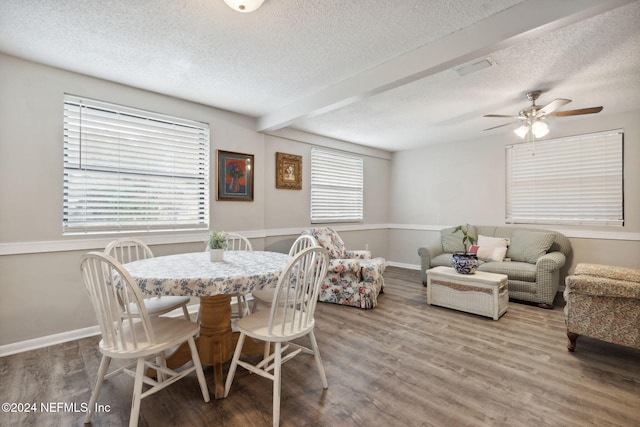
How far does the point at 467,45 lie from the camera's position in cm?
208

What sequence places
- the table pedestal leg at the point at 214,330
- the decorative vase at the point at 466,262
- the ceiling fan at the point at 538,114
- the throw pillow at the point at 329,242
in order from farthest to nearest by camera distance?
1. the throw pillow at the point at 329,242
2. the decorative vase at the point at 466,262
3. the ceiling fan at the point at 538,114
4. the table pedestal leg at the point at 214,330

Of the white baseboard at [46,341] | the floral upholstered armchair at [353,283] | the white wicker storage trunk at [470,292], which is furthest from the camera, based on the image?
the floral upholstered armchair at [353,283]

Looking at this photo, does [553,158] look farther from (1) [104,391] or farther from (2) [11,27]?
(2) [11,27]

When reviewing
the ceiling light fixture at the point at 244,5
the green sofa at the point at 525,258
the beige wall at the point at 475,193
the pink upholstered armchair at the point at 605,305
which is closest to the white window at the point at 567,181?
the beige wall at the point at 475,193

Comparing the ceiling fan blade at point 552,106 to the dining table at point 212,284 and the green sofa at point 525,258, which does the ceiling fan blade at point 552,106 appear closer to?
the green sofa at point 525,258

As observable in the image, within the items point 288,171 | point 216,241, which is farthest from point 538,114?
point 216,241

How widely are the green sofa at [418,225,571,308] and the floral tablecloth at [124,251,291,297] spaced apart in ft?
10.6

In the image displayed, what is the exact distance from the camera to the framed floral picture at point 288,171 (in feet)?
14.4

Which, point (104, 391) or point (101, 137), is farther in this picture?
point (101, 137)

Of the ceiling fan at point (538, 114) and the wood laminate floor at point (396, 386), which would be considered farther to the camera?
the ceiling fan at point (538, 114)

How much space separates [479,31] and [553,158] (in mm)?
3365

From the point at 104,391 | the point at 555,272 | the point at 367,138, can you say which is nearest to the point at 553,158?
the point at 555,272

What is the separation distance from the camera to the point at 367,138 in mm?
5199

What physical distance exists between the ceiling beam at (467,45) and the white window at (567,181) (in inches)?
126
